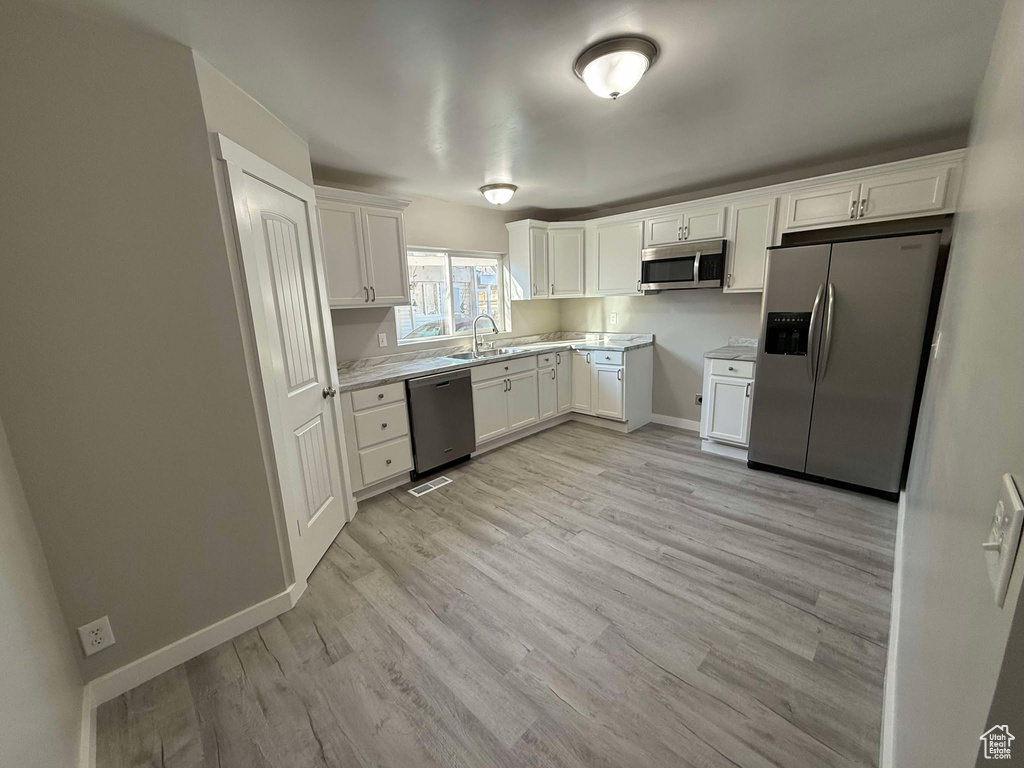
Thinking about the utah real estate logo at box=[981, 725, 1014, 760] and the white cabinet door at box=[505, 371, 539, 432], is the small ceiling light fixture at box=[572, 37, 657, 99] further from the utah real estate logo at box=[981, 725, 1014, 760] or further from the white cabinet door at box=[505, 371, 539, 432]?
the white cabinet door at box=[505, 371, 539, 432]

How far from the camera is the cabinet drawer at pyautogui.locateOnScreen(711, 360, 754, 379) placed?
10.8 feet

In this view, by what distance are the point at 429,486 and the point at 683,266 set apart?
2.99m

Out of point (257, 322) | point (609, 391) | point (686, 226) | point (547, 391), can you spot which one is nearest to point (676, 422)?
point (609, 391)

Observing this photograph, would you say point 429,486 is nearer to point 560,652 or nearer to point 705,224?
point 560,652

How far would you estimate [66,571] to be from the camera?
143cm

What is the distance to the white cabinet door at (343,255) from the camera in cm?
281

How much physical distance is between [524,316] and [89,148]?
3812 millimetres

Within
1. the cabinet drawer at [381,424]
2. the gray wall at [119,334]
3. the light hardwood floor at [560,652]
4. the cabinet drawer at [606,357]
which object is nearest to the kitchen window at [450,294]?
the cabinet drawer at [381,424]

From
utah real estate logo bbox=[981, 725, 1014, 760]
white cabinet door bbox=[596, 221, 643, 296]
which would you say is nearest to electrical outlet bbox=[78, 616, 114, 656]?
utah real estate logo bbox=[981, 725, 1014, 760]

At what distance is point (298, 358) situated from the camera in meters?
2.15

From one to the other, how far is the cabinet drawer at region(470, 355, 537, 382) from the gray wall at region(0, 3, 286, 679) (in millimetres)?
2021

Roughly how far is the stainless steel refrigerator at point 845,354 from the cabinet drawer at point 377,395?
278cm

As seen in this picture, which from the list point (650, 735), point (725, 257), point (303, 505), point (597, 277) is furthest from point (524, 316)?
point (650, 735)

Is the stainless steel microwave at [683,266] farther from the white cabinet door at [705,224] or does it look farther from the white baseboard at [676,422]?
the white baseboard at [676,422]
